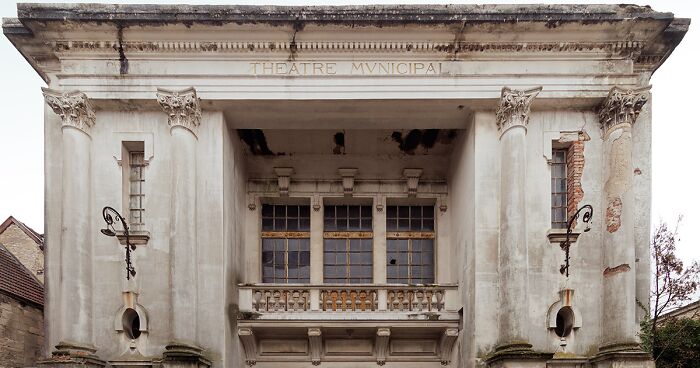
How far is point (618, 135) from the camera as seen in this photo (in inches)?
525

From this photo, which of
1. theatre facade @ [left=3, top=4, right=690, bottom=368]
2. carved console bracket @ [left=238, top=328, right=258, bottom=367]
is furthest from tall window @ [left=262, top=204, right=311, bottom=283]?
theatre facade @ [left=3, top=4, right=690, bottom=368]

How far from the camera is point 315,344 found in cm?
1548

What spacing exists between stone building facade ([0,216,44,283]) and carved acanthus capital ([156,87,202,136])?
12452 millimetres

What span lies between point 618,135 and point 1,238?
68.6 feet

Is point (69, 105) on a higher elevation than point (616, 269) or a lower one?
higher

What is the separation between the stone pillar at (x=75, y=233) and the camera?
502 inches

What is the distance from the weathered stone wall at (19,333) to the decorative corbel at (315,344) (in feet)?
23.9

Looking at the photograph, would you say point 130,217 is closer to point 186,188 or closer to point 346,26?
point 186,188

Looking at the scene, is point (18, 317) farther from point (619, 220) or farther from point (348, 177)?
point (619, 220)

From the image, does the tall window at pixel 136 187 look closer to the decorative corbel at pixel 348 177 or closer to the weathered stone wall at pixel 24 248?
the decorative corbel at pixel 348 177

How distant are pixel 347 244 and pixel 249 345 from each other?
372 centimetres

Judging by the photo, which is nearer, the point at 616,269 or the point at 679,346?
the point at 616,269

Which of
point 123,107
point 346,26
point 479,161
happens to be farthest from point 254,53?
point 479,161

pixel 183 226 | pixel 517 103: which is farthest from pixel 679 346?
pixel 183 226
